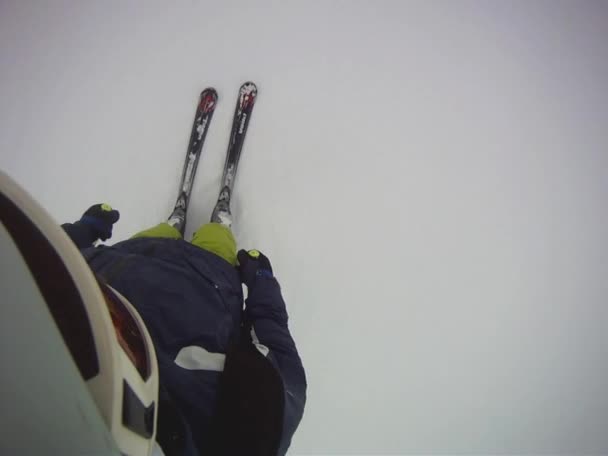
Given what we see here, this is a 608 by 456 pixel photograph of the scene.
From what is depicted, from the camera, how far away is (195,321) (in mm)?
463

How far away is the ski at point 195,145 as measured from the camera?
2.88 ft

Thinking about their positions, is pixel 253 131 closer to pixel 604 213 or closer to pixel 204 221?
pixel 204 221

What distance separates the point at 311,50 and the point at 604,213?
115 cm

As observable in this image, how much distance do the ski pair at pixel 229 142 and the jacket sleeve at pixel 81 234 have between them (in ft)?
0.77

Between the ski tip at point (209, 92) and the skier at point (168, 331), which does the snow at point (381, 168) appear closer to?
the ski tip at point (209, 92)

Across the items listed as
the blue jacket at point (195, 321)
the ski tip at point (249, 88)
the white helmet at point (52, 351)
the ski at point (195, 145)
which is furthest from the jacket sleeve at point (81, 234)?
the ski tip at point (249, 88)

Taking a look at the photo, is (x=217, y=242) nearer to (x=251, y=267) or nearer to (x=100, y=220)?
(x=251, y=267)

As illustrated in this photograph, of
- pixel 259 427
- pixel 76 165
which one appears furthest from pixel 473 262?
pixel 76 165

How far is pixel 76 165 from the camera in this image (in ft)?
3.06

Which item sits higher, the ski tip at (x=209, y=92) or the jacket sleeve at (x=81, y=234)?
the ski tip at (x=209, y=92)

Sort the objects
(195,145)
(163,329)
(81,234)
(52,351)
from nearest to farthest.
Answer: (52,351)
(163,329)
(81,234)
(195,145)

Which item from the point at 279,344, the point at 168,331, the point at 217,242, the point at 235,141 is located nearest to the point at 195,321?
the point at 168,331

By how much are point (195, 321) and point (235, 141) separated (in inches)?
25.4

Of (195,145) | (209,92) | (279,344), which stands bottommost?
(279,344)
